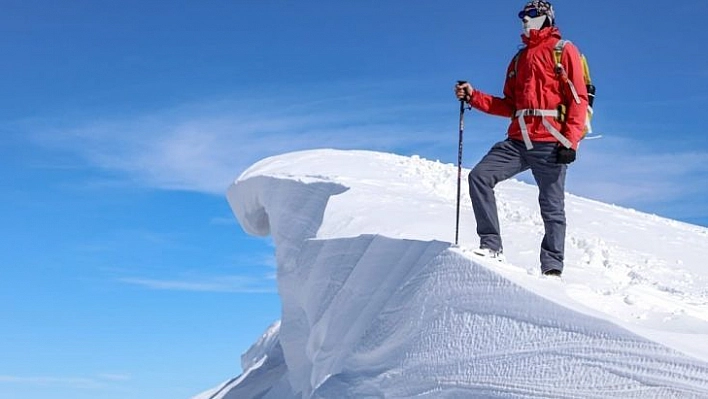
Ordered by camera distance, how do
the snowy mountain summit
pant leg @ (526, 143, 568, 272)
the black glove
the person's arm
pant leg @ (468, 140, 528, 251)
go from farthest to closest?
the person's arm < pant leg @ (468, 140, 528, 251) < pant leg @ (526, 143, 568, 272) < the black glove < the snowy mountain summit

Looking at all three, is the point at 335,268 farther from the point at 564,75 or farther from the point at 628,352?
the point at 628,352

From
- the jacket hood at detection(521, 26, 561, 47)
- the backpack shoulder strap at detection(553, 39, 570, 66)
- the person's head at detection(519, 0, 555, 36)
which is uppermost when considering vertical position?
the person's head at detection(519, 0, 555, 36)

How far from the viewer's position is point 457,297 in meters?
5.65

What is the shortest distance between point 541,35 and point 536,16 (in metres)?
0.16

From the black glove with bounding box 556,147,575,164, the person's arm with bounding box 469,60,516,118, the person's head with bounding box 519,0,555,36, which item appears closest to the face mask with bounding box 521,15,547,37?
the person's head with bounding box 519,0,555,36

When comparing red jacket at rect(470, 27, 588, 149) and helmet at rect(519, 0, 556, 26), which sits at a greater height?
helmet at rect(519, 0, 556, 26)

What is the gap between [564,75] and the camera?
597 centimetres

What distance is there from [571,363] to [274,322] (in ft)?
39.9

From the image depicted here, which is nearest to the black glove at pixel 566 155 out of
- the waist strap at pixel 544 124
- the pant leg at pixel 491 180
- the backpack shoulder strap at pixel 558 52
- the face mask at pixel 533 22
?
the waist strap at pixel 544 124

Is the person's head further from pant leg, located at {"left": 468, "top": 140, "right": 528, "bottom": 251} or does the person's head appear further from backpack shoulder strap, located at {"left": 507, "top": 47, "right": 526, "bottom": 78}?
pant leg, located at {"left": 468, "top": 140, "right": 528, "bottom": 251}

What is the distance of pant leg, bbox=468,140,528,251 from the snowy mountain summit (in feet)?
1.04

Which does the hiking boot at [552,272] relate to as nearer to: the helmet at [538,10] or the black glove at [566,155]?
→ the black glove at [566,155]

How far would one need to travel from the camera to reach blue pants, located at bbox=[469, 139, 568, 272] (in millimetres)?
6090

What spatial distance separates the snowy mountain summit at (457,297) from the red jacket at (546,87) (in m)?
1.06
